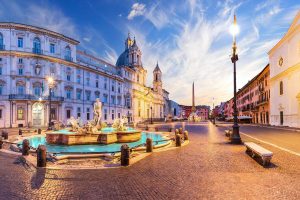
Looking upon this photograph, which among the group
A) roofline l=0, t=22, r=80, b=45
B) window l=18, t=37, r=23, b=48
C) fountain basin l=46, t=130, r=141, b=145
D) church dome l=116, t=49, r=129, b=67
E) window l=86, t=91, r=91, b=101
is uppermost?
church dome l=116, t=49, r=129, b=67

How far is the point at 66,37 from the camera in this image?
1766 inches

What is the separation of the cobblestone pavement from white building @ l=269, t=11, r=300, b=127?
2714 centimetres

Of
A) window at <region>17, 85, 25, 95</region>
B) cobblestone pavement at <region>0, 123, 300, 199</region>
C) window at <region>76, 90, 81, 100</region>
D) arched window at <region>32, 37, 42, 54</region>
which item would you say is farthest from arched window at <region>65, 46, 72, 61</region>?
cobblestone pavement at <region>0, 123, 300, 199</region>

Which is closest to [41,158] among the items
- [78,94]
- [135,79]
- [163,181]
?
[163,181]

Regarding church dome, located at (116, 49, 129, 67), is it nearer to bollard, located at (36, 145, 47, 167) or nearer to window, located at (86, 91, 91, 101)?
window, located at (86, 91, 91, 101)

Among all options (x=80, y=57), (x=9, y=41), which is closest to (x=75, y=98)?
(x=80, y=57)

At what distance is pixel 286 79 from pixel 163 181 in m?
34.7

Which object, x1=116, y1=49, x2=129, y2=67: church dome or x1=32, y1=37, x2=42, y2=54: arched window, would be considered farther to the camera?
x1=116, y1=49, x2=129, y2=67: church dome

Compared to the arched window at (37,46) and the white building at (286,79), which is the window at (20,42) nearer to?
the arched window at (37,46)

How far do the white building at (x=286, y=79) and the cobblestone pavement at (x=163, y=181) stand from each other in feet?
89.0

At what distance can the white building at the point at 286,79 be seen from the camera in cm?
3034

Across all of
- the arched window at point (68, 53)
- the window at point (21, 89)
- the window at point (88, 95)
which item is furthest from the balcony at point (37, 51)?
the window at point (88, 95)

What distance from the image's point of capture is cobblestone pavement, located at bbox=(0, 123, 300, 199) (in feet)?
16.8

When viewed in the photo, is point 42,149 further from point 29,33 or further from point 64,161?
point 29,33
